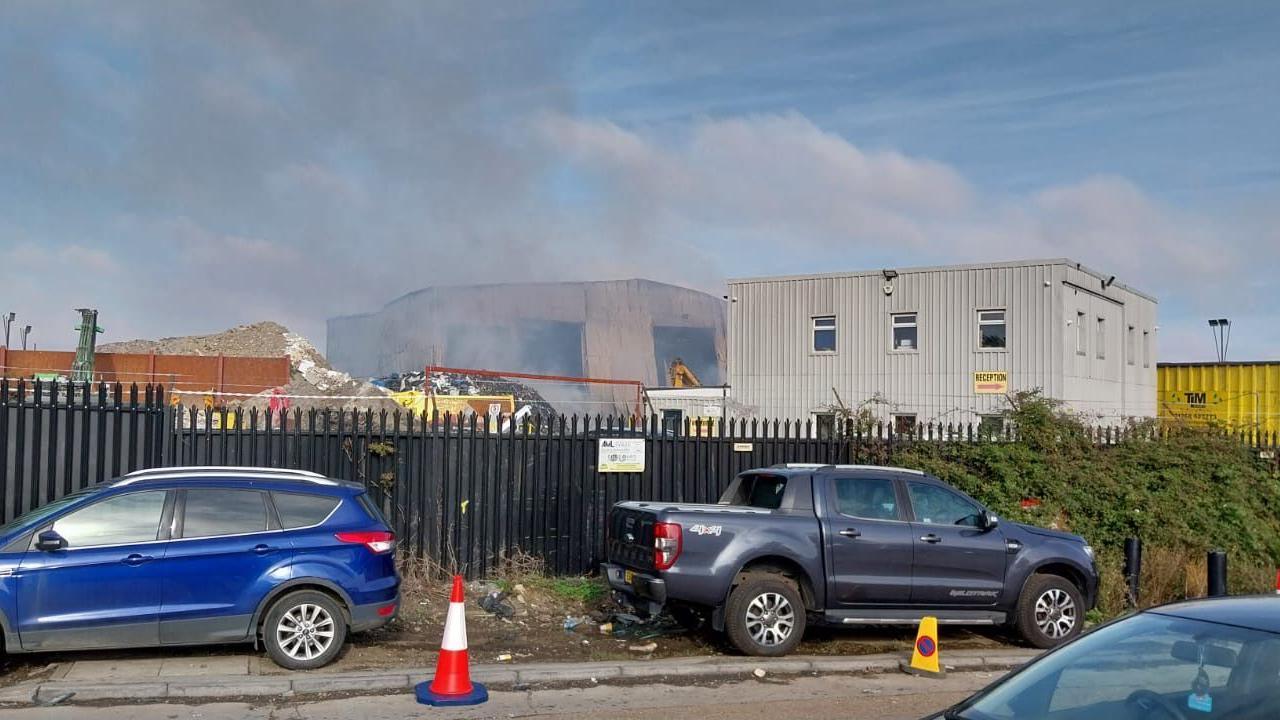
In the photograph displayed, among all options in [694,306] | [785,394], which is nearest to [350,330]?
[694,306]

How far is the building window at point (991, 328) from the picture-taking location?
Result: 1240 inches

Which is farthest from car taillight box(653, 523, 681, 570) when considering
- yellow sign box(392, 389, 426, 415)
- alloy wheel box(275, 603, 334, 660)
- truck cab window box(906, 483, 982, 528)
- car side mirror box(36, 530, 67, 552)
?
yellow sign box(392, 389, 426, 415)

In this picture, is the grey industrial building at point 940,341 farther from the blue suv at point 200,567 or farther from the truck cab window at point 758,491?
the blue suv at point 200,567

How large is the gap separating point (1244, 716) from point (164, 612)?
7.71 metres

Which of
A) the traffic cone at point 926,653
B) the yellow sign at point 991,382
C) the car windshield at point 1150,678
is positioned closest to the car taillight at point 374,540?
the traffic cone at point 926,653

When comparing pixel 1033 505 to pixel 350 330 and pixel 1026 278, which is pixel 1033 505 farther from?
pixel 350 330

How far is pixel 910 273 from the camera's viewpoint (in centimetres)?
3288

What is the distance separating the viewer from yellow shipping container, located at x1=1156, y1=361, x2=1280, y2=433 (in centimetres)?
3434

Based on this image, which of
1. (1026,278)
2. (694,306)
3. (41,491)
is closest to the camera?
(41,491)

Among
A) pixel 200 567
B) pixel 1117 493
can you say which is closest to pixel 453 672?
pixel 200 567

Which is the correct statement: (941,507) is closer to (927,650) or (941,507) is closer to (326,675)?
(927,650)

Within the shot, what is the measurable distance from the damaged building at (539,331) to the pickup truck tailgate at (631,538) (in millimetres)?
36339

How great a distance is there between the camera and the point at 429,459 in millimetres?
13211

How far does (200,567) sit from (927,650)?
6.19 m
